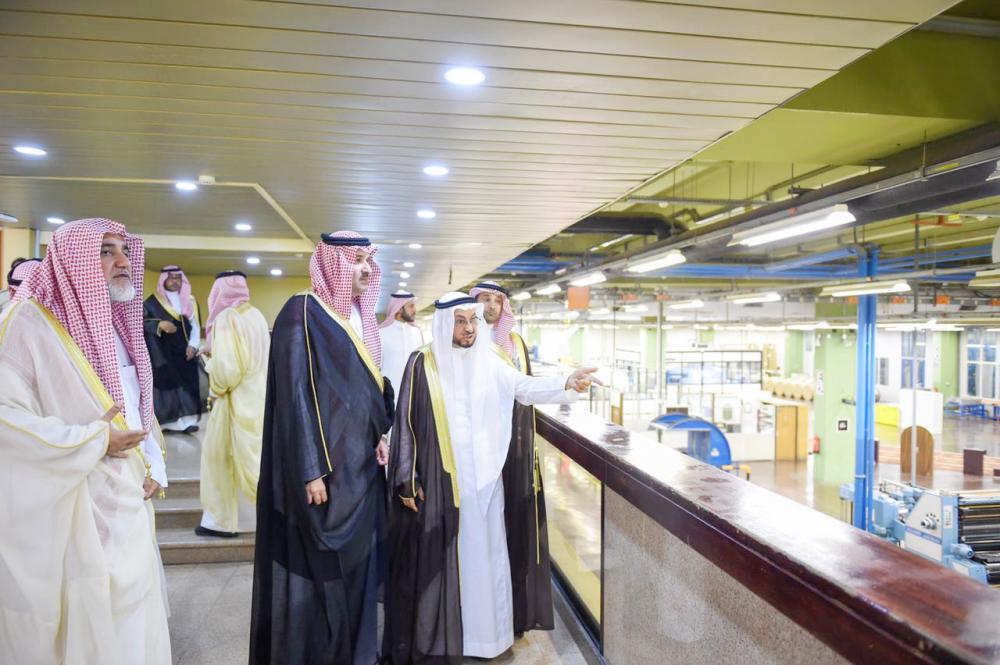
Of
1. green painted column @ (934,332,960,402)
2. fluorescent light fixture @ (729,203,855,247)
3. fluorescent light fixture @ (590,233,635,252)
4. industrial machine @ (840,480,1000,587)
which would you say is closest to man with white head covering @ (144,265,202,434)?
fluorescent light fixture @ (729,203,855,247)

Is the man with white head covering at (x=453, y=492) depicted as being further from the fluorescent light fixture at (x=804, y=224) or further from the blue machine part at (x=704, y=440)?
the blue machine part at (x=704, y=440)

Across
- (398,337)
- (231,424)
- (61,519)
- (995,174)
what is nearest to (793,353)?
(995,174)

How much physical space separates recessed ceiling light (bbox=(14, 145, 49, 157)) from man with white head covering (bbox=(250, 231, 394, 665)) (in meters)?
2.11

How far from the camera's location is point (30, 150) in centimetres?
332

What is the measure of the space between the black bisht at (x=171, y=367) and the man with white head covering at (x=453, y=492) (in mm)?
4373

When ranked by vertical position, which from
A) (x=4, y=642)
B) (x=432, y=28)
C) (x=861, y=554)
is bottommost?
(x=4, y=642)

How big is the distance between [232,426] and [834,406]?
15977 mm

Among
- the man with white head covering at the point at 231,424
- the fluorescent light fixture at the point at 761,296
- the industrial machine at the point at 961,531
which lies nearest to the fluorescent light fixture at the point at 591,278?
the fluorescent light fixture at the point at 761,296

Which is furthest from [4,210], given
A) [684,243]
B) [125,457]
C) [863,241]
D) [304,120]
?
[863,241]

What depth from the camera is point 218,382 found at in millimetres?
3736

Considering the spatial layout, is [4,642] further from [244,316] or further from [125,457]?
[244,316]

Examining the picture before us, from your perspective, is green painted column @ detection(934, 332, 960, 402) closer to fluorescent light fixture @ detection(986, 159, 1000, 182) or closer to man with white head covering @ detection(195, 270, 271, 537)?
fluorescent light fixture @ detection(986, 159, 1000, 182)

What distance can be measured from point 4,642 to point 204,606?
1.42 m

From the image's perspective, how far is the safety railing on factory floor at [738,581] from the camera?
3.32 feet
